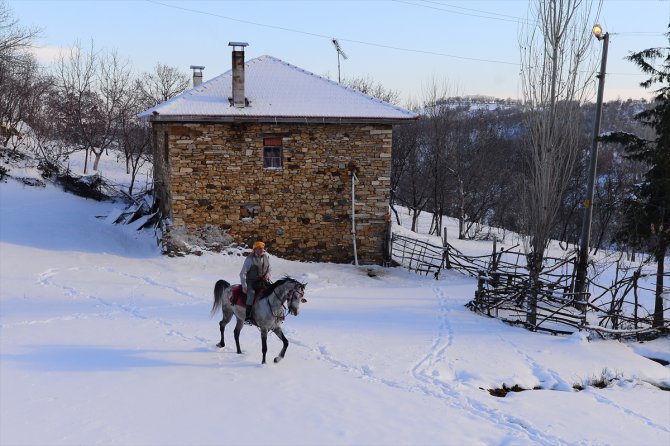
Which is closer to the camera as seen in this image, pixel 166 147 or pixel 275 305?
pixel 275 305

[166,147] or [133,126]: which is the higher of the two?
[133,126]

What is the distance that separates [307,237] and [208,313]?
6267 millimetres

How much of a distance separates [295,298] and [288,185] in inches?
375

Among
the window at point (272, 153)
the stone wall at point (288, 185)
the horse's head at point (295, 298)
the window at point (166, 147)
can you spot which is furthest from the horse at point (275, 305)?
the window at point (166, 147)

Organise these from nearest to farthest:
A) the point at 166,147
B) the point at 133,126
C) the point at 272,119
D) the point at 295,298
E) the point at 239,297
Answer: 1. the point at 295,298
2. the point at 239,297
3. the point at 272,119
4. the point at 166,147
5. the point at 133,126

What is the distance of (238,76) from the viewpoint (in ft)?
54.8

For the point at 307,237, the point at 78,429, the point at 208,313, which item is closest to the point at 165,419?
the point at 78,429

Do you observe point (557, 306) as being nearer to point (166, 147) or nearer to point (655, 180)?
point (655, 180)

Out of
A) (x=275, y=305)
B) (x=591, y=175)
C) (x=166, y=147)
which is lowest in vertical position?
(x=275, y=305)

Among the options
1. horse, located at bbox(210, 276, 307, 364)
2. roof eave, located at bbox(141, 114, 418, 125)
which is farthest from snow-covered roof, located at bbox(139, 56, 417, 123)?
horse, located at bbox(210, 276, 307, 364)

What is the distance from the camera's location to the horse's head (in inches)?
312

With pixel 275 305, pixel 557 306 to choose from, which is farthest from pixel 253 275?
pixel 557 306

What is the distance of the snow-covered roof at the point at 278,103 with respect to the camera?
16234 millimetres

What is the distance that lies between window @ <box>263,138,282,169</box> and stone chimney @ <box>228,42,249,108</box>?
1.43m
